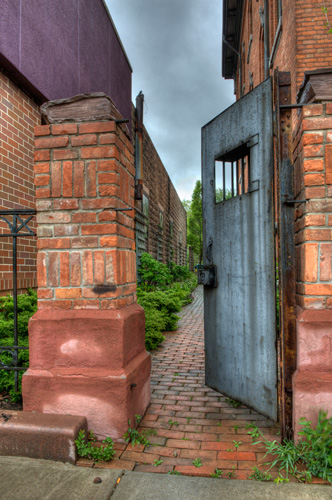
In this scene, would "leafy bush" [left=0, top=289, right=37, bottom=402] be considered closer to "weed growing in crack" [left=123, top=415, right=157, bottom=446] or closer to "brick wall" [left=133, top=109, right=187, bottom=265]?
"weed growing in crack" [left=123, top=415, right=157, bottom=446]

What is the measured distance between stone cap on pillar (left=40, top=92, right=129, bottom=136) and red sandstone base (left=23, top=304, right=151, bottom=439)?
4.27ft

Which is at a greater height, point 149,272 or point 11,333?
point 149,272

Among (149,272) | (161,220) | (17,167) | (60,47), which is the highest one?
(60,47)

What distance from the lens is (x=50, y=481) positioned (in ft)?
5.60

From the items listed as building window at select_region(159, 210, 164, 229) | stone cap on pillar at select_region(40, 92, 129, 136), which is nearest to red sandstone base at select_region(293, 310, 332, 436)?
stone cap on pillar at select_region(40, 92, 129, 136)

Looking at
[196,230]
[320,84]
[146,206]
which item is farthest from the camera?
[196,230]

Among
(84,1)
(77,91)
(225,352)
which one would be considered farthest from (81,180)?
(84,1)

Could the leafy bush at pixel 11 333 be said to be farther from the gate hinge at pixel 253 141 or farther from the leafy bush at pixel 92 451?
the gate hinge at pixel 253 141

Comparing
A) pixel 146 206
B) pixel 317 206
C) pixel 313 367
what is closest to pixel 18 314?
pixel 313 367

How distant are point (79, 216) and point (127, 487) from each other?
1.56 metres

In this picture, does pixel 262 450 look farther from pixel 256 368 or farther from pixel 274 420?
pixel 256 368

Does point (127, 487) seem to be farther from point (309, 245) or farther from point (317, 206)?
point (317, 206)

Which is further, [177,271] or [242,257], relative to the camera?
[177,271]

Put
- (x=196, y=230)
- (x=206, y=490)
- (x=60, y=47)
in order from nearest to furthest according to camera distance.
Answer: (x=206, y=490), (x=60, y=47), (x=196, y=230)
